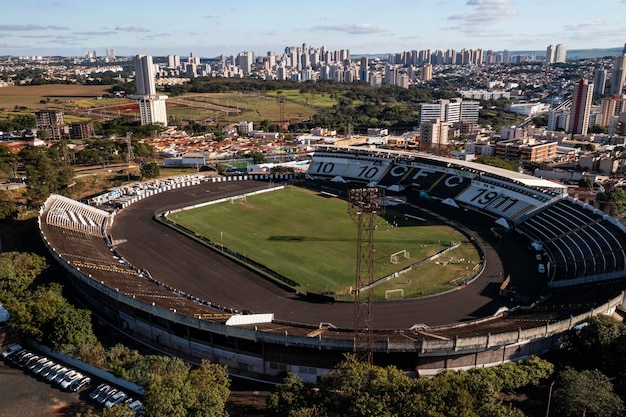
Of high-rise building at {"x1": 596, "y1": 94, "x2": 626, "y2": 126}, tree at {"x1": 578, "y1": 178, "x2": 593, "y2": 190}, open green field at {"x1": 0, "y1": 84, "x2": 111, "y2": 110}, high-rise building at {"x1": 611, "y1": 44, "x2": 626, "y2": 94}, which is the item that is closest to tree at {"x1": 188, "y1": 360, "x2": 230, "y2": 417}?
tree at {"x1": 578, "y1": 178, "x2": 593, "y2": 190}

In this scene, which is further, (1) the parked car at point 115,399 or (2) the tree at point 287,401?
(1) the parked car at point 115,399

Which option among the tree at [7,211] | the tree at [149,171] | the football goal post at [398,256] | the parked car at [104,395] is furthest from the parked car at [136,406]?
the tree at [149,171]

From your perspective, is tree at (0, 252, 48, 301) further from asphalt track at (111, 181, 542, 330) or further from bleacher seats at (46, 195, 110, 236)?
bleacher seats at (46, 195, 110, 236)

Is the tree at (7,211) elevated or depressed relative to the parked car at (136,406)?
elevated

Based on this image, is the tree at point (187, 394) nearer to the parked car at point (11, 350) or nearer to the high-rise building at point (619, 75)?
the parked car at point (11, 350)

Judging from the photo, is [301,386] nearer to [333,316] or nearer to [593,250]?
[333,316]

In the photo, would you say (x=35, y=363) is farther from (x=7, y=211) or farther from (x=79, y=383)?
(x=7, y=211)
